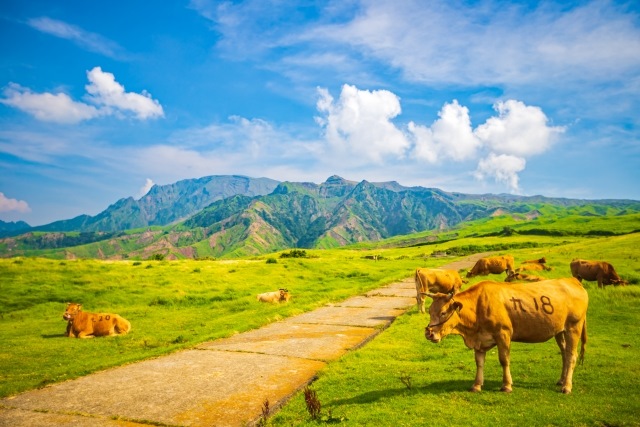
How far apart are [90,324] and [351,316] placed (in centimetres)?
1350

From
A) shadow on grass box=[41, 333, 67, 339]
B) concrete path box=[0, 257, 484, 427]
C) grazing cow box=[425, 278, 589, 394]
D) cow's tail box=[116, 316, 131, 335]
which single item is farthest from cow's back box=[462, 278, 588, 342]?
shadow on grass box=[41, 333, 67, 339]

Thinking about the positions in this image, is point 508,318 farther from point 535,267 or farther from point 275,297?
point 535,267

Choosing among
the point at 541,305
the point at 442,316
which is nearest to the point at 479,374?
the point at 442,316

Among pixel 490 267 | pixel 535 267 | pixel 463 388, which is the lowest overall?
pixel 535 267

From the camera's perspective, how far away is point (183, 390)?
9.49 m

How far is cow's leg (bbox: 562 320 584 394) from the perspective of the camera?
906 centimetres

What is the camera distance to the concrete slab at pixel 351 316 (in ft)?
60.5

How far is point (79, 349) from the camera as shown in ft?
55.1

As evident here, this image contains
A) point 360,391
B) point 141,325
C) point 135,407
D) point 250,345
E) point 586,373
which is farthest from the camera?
point 141,325

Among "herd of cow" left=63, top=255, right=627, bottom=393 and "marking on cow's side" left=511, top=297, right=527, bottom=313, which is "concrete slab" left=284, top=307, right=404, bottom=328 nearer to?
"herd of cow" left=63, top=255, right=627, bottom=393

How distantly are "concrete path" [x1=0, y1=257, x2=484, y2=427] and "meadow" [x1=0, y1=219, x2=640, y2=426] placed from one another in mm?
776

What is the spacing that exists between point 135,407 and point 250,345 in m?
6.21

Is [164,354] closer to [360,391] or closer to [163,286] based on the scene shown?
[360,391]

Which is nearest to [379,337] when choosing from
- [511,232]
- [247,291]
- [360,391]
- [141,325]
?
[360,391]
